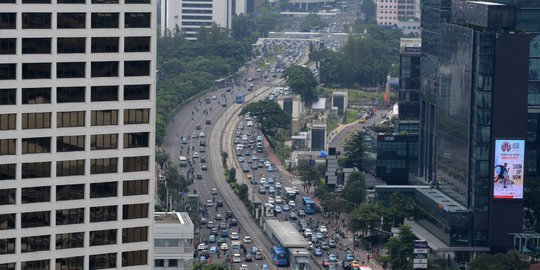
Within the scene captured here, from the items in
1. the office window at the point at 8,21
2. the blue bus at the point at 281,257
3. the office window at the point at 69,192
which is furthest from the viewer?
the blue bus at the point at 281,257

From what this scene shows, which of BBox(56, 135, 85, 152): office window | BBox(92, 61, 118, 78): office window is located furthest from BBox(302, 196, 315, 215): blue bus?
BBox(56, 135, 85, 152): office window

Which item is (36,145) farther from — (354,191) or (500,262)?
(354,191)

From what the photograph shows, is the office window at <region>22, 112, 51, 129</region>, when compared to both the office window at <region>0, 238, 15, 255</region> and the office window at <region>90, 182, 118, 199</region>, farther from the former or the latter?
the office window at <region>0, 238, 15, 255</region>

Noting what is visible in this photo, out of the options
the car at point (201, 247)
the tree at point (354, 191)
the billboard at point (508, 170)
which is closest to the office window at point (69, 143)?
the billboard at point (508, 170)

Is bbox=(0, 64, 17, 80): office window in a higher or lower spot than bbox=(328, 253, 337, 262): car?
higher

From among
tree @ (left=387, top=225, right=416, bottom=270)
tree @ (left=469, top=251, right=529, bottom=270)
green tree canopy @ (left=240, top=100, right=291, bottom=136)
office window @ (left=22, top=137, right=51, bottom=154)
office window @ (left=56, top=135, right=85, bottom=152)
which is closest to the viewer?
office window @ (left=22, top=137, right=51, bottom=154)

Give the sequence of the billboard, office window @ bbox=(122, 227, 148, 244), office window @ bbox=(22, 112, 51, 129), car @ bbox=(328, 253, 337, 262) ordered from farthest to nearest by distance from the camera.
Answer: car @ bbox=(328, 253, 337, 262)
the billboard
office window @ bbox=(122, 227, 148, 244)
office window @ bbox=(22, 112, 51, 129)

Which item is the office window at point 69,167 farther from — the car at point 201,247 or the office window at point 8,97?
the car at point 201,247

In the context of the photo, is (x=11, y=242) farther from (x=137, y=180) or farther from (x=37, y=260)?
(x=137, y=180)
